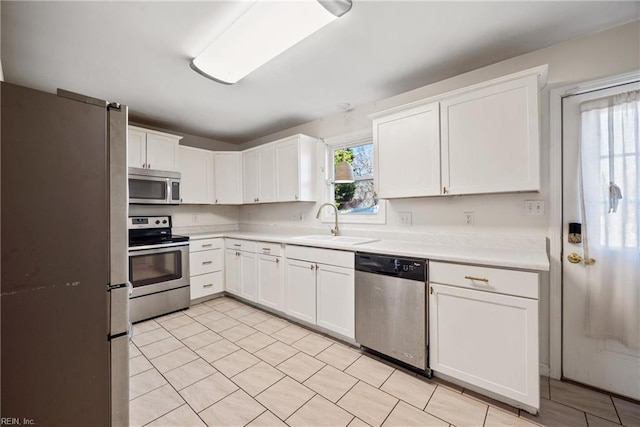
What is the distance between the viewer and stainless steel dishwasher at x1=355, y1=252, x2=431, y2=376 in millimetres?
1875

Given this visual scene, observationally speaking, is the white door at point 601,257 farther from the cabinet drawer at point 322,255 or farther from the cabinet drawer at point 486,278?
the cabinet drawer at point 322,255

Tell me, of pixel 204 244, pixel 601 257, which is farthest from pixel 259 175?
pixel 601 257

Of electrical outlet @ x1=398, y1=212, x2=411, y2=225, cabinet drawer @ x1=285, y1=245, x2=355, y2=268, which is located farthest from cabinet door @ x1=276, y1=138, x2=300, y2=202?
electrical outlet @ x1=398, y1=212, x2=411, y2=225

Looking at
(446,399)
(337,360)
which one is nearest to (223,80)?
(337,360)

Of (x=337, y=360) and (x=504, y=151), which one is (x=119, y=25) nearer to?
(x=504, y=151)

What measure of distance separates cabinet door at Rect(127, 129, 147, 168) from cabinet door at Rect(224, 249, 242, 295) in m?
1.52

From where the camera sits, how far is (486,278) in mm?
1631

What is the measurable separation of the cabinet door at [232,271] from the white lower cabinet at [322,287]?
94 centimetres

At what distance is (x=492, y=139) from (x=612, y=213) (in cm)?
87

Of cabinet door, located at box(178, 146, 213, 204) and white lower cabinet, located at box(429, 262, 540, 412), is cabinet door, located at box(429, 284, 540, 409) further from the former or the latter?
cabinet door, located at box(178, 146, 213, 204)

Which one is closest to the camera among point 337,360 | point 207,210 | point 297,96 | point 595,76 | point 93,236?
point 93,236

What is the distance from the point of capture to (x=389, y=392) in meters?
1.77

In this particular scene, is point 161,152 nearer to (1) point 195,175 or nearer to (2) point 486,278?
(1) point 195,175

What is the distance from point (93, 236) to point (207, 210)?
10.6 feet
